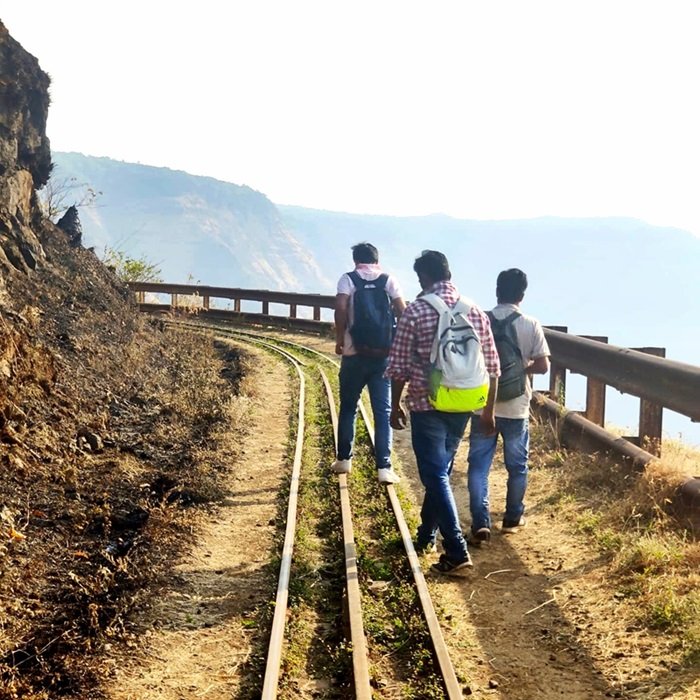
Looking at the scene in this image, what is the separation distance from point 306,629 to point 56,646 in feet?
4.72

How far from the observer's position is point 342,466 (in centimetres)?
746

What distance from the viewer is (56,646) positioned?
4.19m

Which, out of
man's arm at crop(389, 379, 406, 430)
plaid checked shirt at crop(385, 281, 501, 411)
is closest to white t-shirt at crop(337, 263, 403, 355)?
man's arm at crop(389, 379, 406, 430)

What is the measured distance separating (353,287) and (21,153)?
1068cm

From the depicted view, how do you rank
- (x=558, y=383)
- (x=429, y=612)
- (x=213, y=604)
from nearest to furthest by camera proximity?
(x=429, y=612) → (x=213, y=604) → (x=558, y=383)

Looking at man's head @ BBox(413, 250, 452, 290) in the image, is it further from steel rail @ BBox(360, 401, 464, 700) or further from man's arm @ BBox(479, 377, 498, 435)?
steel rail @ BBox(360, 401, 464, 700)

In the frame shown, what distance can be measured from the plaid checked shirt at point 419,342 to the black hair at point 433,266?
80 millimetres

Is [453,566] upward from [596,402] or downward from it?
downward

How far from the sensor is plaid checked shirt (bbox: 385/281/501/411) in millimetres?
5258

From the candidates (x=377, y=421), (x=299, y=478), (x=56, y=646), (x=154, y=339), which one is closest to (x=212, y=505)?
(x=299, y=478)

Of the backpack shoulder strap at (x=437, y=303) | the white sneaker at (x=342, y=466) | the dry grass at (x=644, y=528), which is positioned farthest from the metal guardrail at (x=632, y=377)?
the white sneaker at (x=342, y=466)

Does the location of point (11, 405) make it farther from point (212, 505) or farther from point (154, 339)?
point (154, 339)

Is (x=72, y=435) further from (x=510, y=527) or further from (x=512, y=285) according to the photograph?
(x=512, y=285)

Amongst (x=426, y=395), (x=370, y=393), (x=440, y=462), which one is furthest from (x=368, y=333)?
(x=440, y=462)
